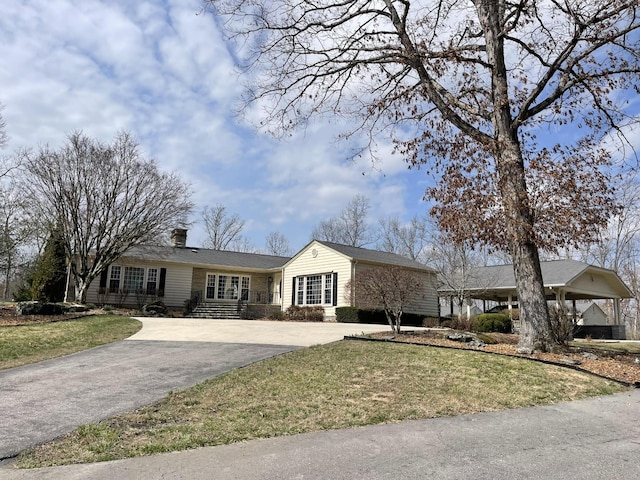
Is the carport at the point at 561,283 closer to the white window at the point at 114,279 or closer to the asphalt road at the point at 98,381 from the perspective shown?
the asphalt road at the point at 98,381

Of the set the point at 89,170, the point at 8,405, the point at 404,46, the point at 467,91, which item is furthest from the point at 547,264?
the point at 8,405

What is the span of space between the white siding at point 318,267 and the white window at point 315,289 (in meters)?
0.29

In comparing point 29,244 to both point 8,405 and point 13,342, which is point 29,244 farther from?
point 8,405

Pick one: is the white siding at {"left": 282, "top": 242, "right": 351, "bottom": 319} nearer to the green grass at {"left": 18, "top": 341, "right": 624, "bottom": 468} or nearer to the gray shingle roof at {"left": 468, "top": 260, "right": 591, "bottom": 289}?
the gray shingle roof at {"left": 468, "top": 260, "right": 591, "bottom": 289}

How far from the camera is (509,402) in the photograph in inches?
Answer: 246

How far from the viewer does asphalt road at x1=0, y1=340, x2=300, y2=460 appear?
5.20m

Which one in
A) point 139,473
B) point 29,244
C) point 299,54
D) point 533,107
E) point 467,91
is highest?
point 299,54

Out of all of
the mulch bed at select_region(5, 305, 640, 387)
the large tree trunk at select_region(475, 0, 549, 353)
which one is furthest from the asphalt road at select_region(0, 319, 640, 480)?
the large tree trunk at select_region(475, 0, 549, 353)

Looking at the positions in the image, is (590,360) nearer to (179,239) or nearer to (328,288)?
(328,288)

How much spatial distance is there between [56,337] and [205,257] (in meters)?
16.2

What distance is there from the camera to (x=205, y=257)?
28.2m

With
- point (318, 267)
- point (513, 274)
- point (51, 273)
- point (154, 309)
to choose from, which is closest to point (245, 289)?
point (318, 267)

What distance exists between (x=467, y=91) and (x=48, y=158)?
1793cm

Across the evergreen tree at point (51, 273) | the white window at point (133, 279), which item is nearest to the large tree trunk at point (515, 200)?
the evergreen tree at point (51, 273)
